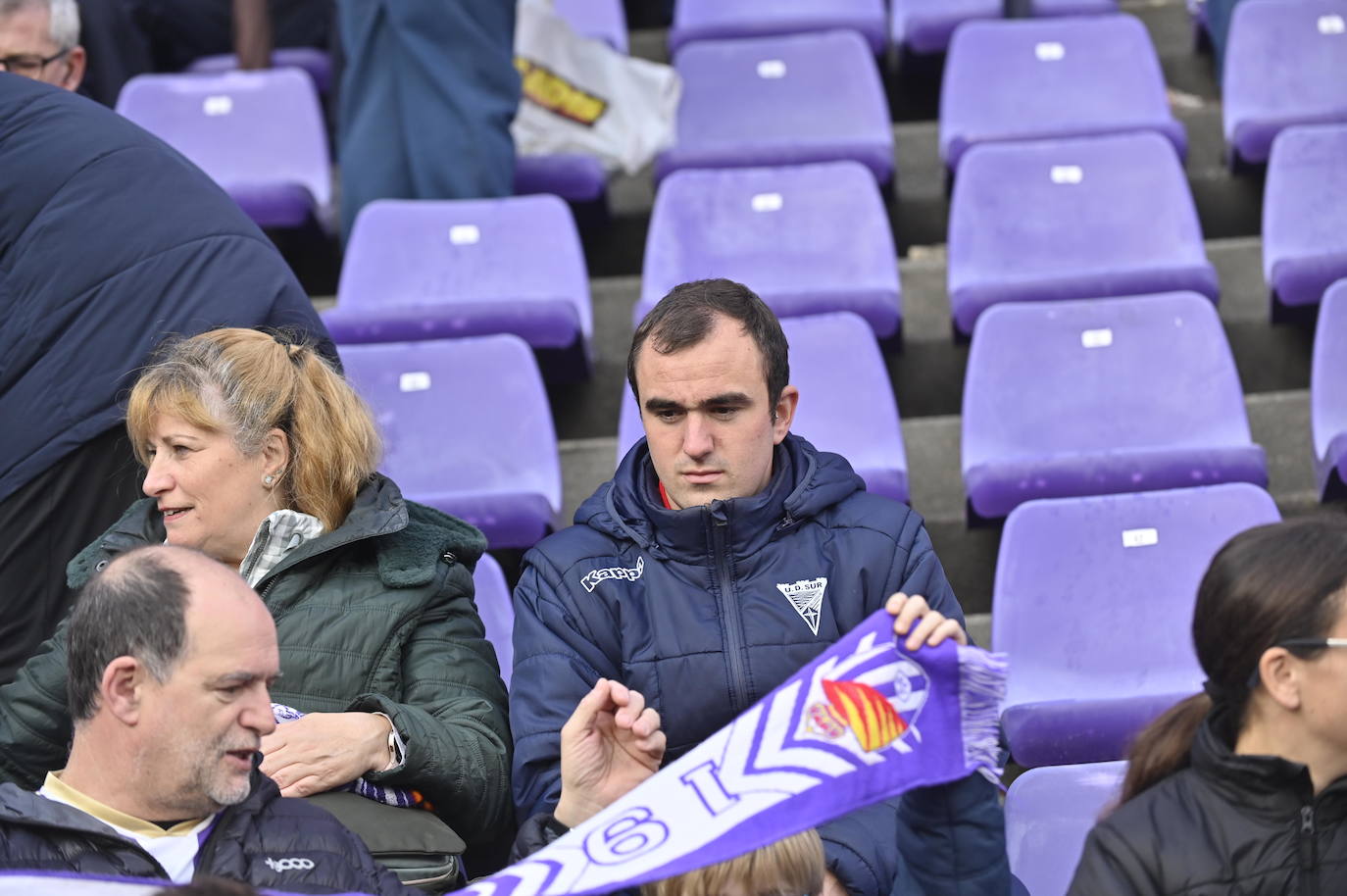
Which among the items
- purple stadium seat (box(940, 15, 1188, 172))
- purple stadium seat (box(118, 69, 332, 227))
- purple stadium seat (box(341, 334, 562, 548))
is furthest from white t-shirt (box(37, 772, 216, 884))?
purple stadium seat (box(940, 15, 1188, 172))

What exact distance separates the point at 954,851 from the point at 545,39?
3.56 m

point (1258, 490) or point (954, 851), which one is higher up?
point (954, 851)

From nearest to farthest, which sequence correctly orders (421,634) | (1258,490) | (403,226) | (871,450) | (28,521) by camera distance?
1. (421,634)
2. (28,521)
3. (1258,490)
4. (871,450)
5. (403,226)

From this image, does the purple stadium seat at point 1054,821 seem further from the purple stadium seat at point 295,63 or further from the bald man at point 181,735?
the purple stadium seat at point 295,63

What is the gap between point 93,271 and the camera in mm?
2895

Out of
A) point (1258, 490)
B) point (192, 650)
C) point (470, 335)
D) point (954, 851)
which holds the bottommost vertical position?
point (470, 335)

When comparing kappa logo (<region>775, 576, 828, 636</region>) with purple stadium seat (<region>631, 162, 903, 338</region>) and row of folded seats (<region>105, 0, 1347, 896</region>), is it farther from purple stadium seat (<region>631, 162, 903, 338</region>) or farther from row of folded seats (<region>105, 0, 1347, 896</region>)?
purple stadium seat (<region>631, 162, 903, 338</region>)

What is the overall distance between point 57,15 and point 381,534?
5.02 feet

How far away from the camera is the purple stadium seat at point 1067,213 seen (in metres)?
4.34

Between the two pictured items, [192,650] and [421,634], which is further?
[421,634]

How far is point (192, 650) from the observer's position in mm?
2021

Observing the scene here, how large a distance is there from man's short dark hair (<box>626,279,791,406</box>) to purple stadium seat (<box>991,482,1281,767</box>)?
86cm

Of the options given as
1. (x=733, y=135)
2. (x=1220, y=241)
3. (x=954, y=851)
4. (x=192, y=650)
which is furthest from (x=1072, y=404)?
(x=192, y=650)

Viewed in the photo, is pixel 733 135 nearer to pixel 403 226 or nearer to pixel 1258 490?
pixel 403 226
